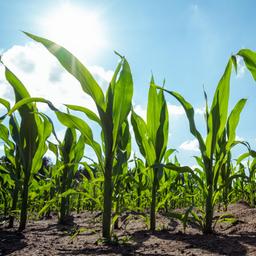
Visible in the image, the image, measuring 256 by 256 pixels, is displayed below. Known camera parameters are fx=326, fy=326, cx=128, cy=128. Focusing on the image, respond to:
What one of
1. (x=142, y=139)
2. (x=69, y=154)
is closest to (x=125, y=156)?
(x=142, y=139)

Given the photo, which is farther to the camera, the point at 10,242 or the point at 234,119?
the point at 234,119

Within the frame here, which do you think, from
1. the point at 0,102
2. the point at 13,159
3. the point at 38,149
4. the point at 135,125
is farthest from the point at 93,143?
the point at 13,159

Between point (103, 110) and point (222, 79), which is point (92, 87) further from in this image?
point (222, 79)

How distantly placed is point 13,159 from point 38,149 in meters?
0.46

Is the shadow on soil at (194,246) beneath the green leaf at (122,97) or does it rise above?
beneath

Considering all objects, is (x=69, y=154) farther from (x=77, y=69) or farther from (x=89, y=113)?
(x=77, y=69)

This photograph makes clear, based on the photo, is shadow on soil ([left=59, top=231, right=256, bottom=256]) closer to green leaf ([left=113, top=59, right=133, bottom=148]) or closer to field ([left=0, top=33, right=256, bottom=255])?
field ([left=0, top=33, right=256, bottom=255])

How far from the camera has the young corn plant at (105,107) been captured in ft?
6.75

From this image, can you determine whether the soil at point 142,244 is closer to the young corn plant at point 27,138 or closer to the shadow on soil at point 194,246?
the shadow on soil at point 194,246

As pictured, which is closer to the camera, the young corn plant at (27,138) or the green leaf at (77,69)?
the green leaf at (77,69)

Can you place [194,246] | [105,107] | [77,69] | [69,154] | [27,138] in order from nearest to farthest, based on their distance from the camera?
[194,246], [77,69], [105,107], [27,138], [69,154]

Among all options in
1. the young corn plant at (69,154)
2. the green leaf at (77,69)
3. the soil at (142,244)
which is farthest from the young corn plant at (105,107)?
the young corn plant at (69,154)

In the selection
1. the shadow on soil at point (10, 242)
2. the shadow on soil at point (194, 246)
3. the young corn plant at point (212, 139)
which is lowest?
the shadow on soil at point (10, 242)

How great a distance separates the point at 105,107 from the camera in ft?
7.20
